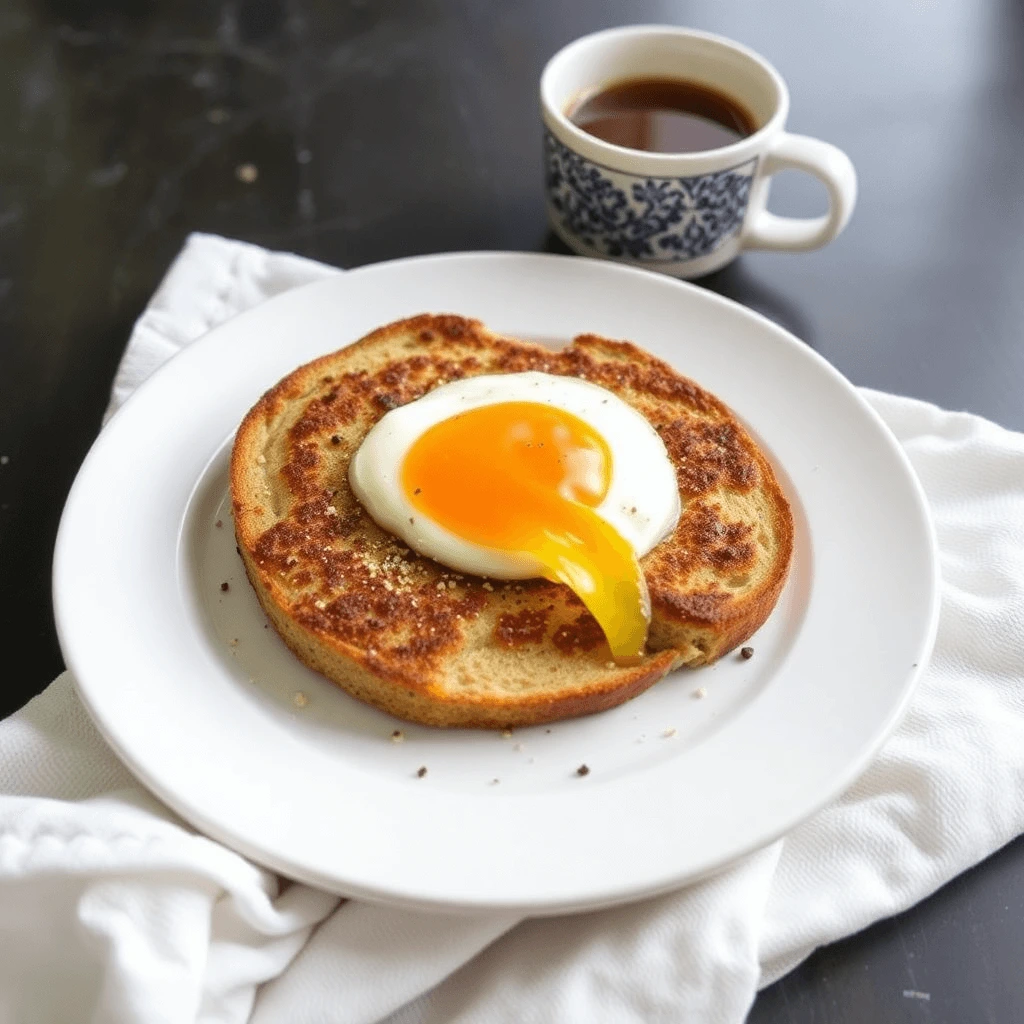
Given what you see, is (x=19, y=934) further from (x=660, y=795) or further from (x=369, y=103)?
(x=369, y=103)

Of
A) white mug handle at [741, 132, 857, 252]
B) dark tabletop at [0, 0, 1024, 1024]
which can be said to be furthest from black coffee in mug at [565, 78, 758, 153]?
dark tabletop at [0, 0, 1024, 1024]

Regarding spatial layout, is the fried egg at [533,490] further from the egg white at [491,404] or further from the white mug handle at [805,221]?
the white mug handle at [805,221]

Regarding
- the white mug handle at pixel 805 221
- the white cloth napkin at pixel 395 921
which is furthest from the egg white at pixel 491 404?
the white mug handle at pixel 805 221

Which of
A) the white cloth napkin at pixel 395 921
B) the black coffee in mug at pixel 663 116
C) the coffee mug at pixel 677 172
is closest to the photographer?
the white cloth napkin at pixel 395 921

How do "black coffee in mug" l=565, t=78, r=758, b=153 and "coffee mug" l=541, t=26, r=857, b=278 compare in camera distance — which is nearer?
"coffee mug" l=541, t=26, r=857, b=278

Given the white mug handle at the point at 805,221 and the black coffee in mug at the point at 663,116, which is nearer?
the white mug handle at the point at 805,221

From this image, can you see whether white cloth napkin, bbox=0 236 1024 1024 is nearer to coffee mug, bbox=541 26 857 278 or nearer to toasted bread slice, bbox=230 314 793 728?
toasted bread slice, bbox=230 314 793 728
